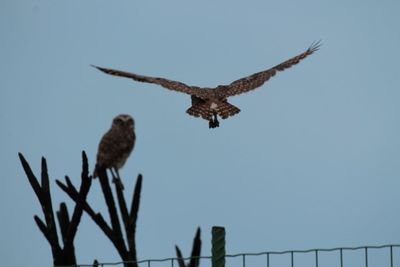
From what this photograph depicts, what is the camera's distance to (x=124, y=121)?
15.0m

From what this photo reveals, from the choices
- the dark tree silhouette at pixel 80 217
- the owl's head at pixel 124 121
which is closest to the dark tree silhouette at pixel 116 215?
the dark tree silhouette at pixel 80 217

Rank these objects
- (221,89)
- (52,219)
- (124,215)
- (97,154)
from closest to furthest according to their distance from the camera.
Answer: (124,215), (97,154), (52,219), (221,89)

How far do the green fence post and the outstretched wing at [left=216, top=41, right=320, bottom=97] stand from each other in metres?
9.12

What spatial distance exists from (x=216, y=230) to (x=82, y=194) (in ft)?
7.42

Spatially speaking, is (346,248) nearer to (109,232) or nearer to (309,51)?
(109,232)

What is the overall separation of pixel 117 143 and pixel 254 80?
7406mm

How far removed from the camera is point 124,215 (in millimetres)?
12898

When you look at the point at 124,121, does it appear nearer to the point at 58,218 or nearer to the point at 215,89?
the point at 58,218

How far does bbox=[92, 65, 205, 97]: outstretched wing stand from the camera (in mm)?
19797

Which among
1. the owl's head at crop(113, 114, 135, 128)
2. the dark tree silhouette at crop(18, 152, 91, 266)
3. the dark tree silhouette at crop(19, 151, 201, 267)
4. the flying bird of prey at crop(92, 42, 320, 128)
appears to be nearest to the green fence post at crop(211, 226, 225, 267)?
the dark tree silhouette at crop(19, 151, 201, 267)

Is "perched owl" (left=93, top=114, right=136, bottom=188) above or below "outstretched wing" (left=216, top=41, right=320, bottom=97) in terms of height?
below

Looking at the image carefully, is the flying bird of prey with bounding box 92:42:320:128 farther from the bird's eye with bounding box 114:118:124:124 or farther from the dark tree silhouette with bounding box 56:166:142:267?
the dark tree silhouette with bounding box 56:166:142:267

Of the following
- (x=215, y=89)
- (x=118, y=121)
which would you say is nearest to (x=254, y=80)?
(x=215, y=89)

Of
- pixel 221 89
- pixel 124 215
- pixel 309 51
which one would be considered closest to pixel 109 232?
pixel 124 215
